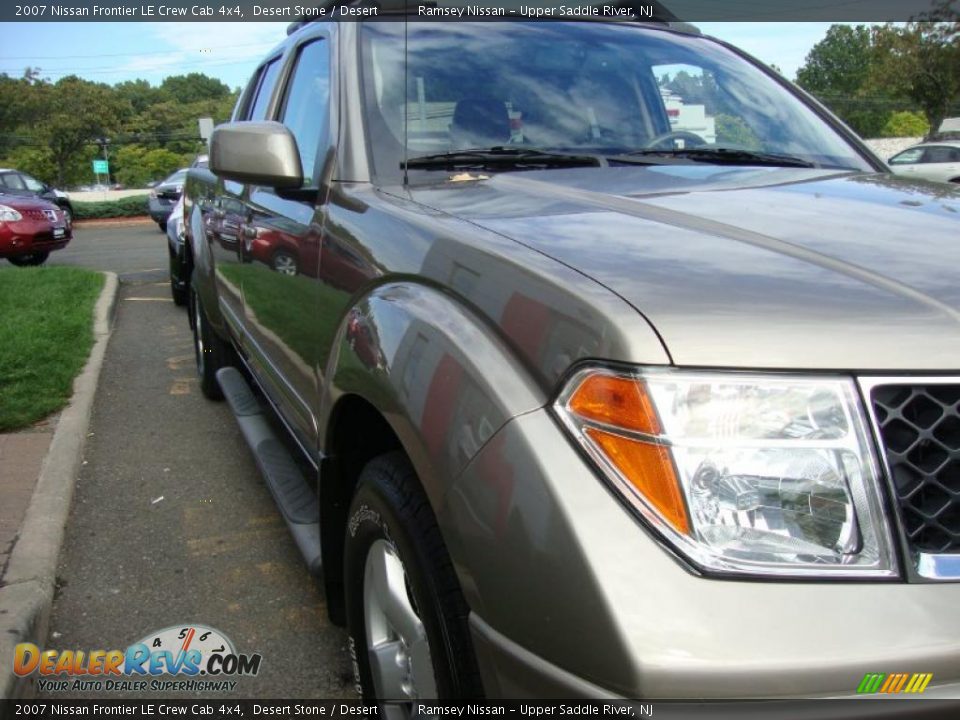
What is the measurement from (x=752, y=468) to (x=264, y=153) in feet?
5.87

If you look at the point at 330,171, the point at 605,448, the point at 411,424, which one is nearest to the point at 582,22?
the point at 330,171

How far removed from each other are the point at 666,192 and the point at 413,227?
24.2 inches

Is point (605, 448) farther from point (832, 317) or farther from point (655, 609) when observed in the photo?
point (832, 317)

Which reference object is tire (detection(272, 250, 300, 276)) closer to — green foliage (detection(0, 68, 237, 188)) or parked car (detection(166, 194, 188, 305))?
parked car (detection(166, 194, 188, 305))

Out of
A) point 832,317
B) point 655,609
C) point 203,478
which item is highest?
point 832,317

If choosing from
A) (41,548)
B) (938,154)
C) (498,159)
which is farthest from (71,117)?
(498,159)

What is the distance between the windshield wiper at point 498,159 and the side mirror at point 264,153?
34 centimetres

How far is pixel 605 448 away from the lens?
132cm

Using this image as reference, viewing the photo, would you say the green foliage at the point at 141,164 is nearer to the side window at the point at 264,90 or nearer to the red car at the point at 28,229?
the red car at the point at 28,229

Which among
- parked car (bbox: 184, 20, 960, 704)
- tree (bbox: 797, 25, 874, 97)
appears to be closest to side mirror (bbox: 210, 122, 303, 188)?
parked car (bbox: 184, 20, 960, 704)

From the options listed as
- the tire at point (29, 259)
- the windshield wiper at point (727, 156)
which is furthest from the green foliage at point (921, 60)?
the windshield wiper at point (727, 156)

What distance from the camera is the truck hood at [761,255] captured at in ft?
4.23

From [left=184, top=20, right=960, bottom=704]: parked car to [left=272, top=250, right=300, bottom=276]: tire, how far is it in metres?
0.27

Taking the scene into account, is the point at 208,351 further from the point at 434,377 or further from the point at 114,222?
the point at 114,222
